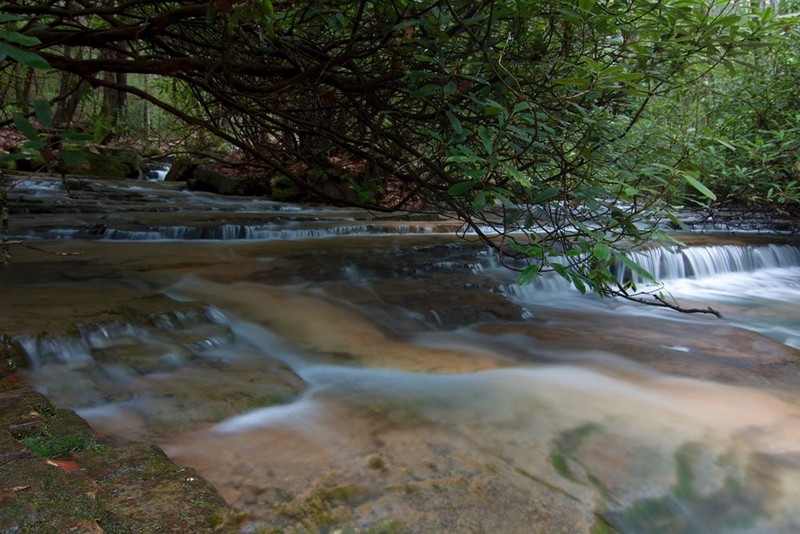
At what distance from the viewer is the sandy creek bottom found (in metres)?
2.07

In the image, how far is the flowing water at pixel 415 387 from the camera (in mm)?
2107

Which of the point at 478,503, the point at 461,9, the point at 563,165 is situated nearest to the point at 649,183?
the point at 563,165

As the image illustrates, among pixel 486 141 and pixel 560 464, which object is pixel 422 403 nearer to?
pixel 560 464

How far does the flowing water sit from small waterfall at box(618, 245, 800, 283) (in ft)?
4.21

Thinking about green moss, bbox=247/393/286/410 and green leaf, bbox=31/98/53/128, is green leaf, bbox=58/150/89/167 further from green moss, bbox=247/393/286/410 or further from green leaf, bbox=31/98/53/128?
green moss, bbox=247/393/286/410

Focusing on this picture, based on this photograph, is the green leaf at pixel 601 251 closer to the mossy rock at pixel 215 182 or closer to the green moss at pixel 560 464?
the green moss at pixel 560 464

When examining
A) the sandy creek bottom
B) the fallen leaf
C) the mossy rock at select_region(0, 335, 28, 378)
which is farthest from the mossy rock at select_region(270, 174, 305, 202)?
the fallen leaf

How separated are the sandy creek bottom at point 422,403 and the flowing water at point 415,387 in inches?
0.5

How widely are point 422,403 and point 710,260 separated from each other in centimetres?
647

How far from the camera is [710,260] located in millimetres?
7816

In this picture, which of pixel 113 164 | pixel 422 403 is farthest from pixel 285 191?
pixel 422 403

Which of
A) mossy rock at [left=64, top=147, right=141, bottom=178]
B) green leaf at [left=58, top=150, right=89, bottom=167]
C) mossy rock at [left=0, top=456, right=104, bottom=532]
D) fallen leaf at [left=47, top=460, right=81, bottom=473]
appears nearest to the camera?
mossy rock at [left=0, top=456, right=104, bottom=532]

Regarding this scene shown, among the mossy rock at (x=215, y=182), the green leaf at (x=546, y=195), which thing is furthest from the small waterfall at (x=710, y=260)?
the mossy rock at (x=215, y=182)

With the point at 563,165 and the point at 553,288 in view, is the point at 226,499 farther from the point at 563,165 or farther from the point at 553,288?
the point at 553,288
